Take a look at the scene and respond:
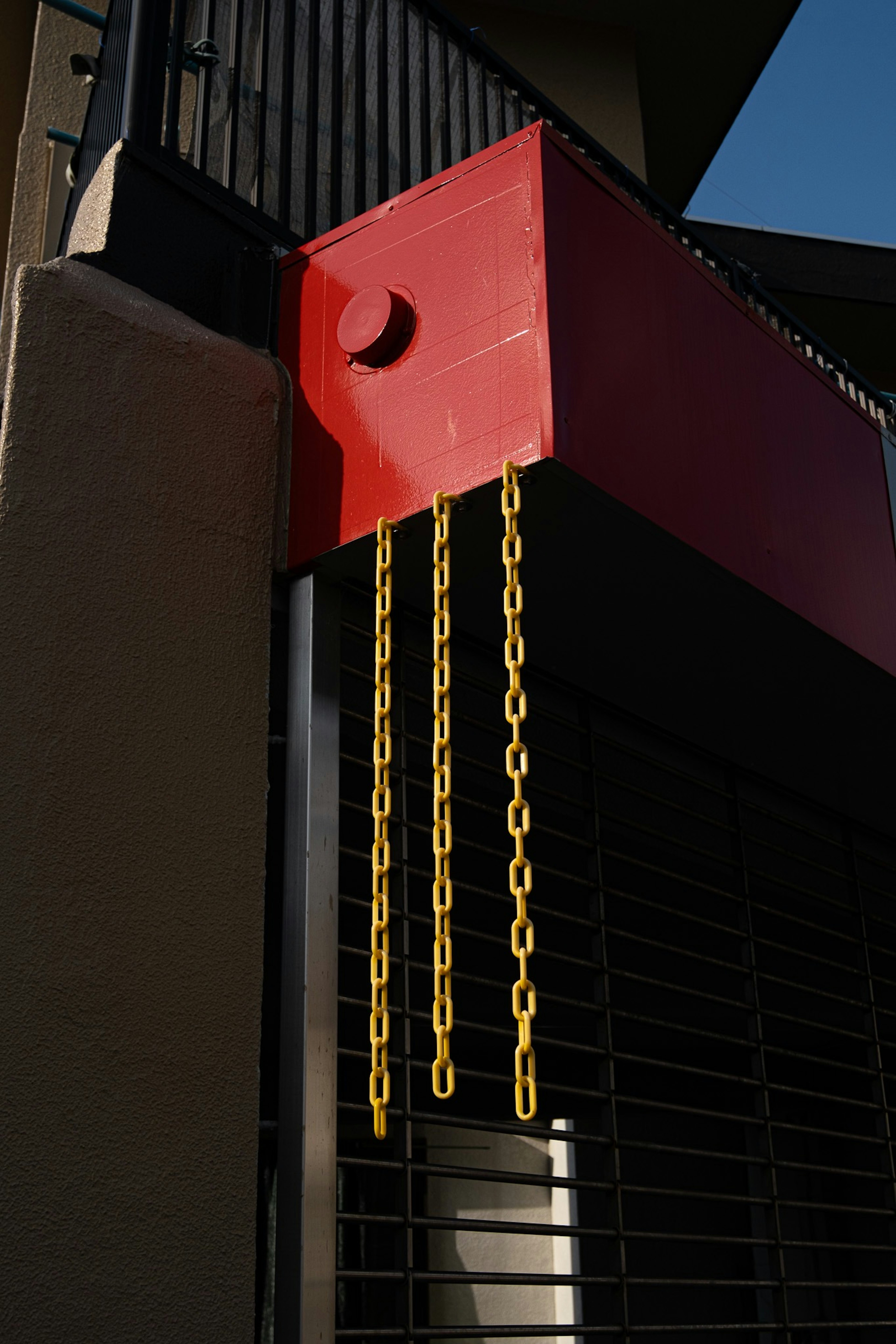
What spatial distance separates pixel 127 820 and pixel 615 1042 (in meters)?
7.28

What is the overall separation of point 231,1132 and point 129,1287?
419mm

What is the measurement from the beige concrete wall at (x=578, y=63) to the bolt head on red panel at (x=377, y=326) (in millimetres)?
6181

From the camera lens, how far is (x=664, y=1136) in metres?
11.3

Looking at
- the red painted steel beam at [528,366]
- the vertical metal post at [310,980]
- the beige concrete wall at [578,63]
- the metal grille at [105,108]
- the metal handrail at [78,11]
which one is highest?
the beige concrete wall at [578,63]

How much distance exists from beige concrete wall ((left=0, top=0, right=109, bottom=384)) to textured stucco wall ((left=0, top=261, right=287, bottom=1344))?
310 centimetres

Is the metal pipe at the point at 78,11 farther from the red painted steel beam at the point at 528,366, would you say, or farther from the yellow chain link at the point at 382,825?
the yellow chain link at the point at 382,825

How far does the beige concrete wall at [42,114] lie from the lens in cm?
654

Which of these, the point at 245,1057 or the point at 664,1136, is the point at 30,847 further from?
the point at 664,1136

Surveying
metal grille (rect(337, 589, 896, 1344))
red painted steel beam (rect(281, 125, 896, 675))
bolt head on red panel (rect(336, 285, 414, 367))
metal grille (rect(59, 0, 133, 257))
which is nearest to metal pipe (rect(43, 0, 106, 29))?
metal grille (rect(59, 0, 133, 257))

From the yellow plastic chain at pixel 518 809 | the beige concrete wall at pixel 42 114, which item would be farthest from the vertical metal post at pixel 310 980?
the beige concrete wall at pixel 42 114

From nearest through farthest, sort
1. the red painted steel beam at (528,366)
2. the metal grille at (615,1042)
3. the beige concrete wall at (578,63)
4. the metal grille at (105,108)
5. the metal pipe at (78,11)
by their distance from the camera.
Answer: the red painted steel beam at (528,366) < the metal grille at (615,1042) < the metal grille at (105,108) < the metal pipe at (78,11) < the beige concrete wall at (578,63)

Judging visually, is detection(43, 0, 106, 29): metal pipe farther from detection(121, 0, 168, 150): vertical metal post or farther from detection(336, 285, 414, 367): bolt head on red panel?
detection(336, 285, 414, 367): bolt head on red panel

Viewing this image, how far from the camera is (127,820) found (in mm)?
3254

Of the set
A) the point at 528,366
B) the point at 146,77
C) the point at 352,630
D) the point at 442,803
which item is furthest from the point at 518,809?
the point at 146,77
